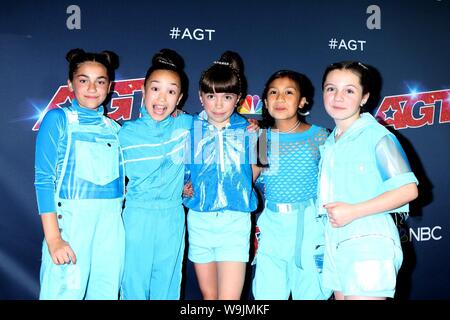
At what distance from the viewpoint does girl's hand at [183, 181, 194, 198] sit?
2245 millimetres

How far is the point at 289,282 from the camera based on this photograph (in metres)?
2.14

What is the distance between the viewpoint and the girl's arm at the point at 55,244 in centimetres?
189

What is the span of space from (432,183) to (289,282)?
148 cm

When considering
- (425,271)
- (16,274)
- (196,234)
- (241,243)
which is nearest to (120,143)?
(196,234)

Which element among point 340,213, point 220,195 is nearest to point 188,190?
point 220,195

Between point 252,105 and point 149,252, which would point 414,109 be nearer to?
point 252,105

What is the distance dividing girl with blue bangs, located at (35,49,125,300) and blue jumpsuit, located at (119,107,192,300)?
0.06 metres

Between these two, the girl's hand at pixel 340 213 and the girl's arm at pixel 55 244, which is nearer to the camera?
the girl's hand at pixel 340 213

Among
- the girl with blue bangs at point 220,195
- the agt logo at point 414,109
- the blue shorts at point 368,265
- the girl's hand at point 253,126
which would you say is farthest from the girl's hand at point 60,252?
the agt logo at point 414,109

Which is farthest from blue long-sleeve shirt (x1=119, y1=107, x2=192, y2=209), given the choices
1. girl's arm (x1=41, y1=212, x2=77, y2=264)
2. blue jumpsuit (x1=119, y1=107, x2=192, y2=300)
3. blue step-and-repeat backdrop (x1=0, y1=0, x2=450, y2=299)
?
blue step-and-repeat backdrop (x1=0, y1=0, x2=450, y2=299)

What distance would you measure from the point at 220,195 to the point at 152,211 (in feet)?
1.11

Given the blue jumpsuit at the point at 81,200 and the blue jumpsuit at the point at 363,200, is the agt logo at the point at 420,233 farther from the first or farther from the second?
the blue jumpsuit at the point at 81,200
